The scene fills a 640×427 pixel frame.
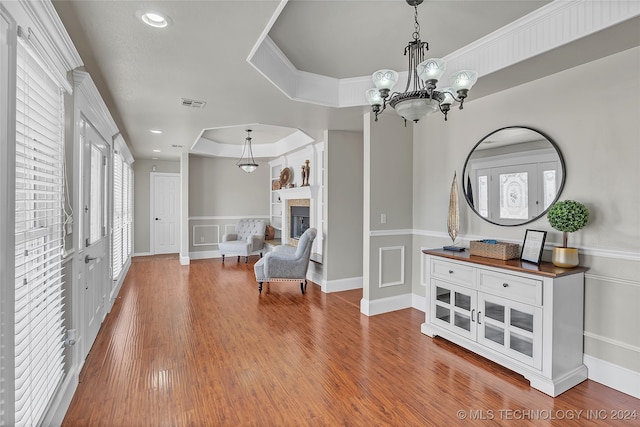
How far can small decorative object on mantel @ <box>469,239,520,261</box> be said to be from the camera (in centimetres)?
275

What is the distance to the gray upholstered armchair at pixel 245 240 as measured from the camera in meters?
7.02

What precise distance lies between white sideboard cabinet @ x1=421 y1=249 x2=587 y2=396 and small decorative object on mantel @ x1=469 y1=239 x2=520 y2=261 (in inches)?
3.0

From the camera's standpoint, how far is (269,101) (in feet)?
11.3

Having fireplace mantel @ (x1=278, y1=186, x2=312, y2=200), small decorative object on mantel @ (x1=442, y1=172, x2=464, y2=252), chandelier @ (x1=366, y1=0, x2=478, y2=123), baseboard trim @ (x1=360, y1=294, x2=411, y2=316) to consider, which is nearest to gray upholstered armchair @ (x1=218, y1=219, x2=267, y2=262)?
fireplace mantel @ (x1=278, y1=186, x2=312, y2=200)

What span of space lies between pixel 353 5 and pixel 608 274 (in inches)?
104

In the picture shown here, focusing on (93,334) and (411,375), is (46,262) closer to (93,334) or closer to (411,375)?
(93,334)

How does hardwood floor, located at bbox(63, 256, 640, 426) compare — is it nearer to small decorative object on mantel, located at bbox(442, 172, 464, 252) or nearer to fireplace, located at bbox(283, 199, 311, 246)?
small decorative object on mantel, located at bbox(442, 172, 464, 252)

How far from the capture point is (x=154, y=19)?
6.48ft

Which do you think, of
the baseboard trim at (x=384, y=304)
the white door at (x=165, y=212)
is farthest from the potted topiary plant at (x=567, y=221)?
the white door at (x=165, y=212)

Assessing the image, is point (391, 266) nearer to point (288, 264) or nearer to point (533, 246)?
point (288, 264)

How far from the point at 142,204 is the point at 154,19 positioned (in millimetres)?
6924

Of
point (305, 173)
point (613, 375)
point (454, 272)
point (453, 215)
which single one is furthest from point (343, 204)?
point (613, 375)

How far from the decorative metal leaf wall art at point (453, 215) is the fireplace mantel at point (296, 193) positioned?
2.81 metres

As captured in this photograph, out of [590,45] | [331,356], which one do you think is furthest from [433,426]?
[590,45]
